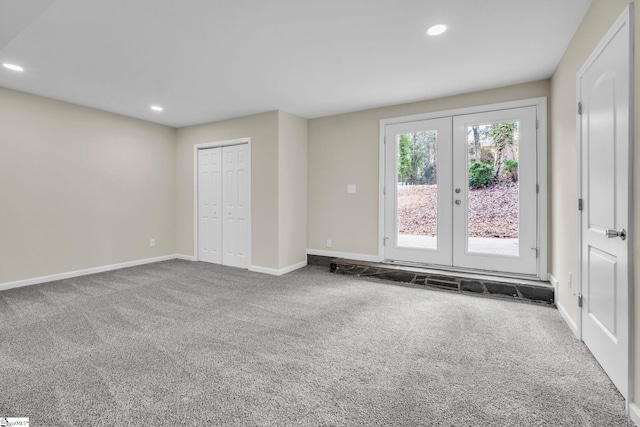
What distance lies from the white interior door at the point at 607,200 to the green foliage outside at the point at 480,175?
5.05ft

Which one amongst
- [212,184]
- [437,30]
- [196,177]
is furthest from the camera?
[196,177]

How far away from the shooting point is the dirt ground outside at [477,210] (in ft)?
12.6

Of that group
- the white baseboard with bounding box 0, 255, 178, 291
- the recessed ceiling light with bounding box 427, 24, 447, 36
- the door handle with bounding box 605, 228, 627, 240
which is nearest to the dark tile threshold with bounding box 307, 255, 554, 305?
the door handle with bounding box 605, 228, 627, 240

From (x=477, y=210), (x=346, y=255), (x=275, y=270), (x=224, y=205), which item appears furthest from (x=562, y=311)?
(x=224, y=205)

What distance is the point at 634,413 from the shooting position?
5.12ft

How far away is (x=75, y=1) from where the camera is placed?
2104 mm

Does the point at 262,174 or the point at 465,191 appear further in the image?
the point at 262,174

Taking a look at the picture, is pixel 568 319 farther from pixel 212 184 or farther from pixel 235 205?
pixel 212 184

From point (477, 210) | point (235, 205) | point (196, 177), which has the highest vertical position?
point (196, 177)

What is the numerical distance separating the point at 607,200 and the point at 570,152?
1.00 m

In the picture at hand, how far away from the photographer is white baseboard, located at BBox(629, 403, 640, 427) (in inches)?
60.3

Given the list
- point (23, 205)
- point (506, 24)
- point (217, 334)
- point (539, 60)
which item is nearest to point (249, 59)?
point (506, 24)

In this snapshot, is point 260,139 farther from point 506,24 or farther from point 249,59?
point 506,24

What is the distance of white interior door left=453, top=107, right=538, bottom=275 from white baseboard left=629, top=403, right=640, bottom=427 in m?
2.35
